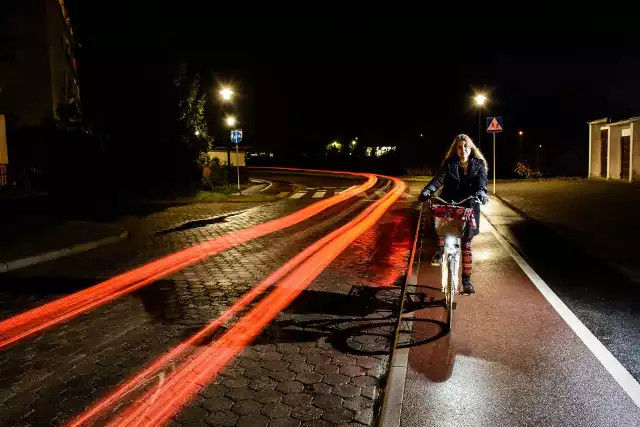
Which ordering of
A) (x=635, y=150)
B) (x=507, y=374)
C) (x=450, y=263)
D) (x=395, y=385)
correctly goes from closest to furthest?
(x=395, y=385) < (x=507, y=374) < (x=450, y=263) < (x=635, y=150)

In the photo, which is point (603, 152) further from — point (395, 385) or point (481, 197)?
point (395, 385)

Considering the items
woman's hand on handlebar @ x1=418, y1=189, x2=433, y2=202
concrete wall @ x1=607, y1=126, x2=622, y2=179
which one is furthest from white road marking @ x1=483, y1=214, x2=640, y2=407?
concrete wall @ x1=607, y1=126, x2=622, y2=179

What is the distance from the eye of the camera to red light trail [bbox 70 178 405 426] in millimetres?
4250

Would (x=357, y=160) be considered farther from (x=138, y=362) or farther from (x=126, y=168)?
(x=138, y=362)

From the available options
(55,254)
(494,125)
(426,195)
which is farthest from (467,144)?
(494,125)

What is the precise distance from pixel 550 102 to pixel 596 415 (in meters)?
58.7

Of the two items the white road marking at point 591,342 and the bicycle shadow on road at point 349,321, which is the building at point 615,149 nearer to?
the white road marking at point 591,342

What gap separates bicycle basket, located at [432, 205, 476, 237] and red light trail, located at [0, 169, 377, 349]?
14.9 feet

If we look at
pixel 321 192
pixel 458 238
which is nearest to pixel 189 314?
pixel 458 238

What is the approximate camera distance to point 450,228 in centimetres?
632

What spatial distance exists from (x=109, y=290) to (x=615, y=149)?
28.8 meters

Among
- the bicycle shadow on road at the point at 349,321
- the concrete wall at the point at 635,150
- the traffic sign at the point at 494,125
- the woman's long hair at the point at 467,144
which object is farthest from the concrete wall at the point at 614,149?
the woman's long hair at the point at 467,144

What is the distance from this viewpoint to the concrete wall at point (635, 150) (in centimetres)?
2708

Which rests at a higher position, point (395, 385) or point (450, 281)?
point (450, 281)
